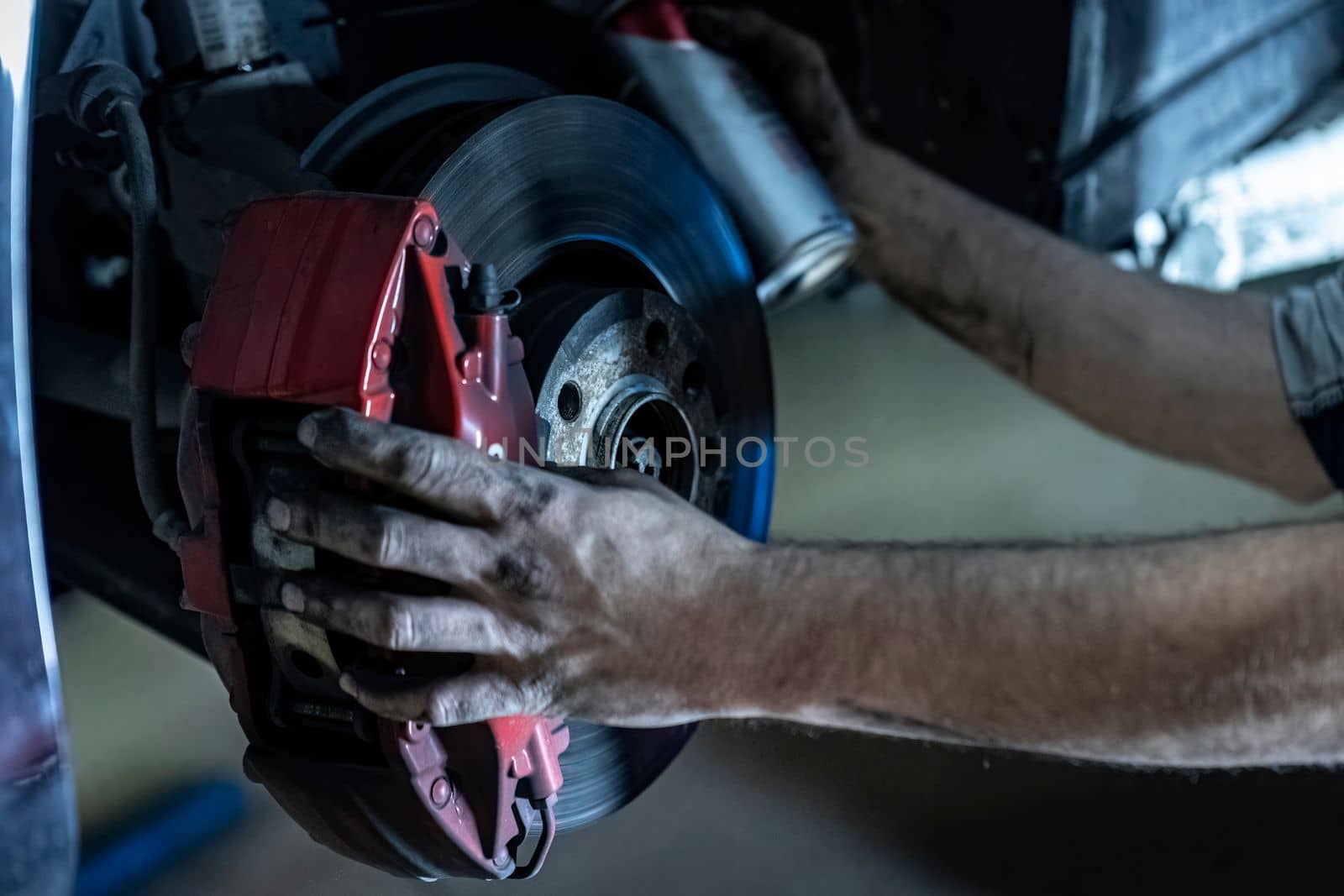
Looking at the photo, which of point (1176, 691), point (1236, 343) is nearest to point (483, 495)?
point (1176, 691)

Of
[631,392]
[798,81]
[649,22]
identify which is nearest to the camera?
[631,392]

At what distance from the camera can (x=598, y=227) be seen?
800 mm

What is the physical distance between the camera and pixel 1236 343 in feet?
3.67

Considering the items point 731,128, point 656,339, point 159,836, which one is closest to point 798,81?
point 731,128

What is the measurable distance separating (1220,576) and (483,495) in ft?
1.38

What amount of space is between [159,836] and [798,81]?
0.93 m

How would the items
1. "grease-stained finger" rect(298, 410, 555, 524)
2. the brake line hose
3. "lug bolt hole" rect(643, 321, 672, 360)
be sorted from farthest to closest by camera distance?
"lug bolt hole" rect(643, 321, 672, 360) < the brake line hose < "grease-stained finger" rect(298, 410, 555, 524)

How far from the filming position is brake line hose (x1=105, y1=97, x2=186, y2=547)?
667 millimetres

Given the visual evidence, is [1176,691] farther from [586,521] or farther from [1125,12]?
[1125,12]

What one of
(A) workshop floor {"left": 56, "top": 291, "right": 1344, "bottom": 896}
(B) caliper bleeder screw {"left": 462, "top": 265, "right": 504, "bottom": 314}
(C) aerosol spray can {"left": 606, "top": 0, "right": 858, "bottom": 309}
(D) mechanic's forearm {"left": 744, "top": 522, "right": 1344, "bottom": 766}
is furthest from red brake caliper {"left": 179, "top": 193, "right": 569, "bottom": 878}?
(C) aerosol spray can {"left": 606, "top": 0, "right": 858, "bottom": 309}

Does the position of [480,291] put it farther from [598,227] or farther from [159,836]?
[159,836]

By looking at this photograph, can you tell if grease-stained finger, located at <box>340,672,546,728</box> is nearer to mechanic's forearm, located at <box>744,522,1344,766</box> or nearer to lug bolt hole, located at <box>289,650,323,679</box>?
lug bolt hole, located at <box>289,650,323,679</box>

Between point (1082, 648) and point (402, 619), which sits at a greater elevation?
point (402, 619)

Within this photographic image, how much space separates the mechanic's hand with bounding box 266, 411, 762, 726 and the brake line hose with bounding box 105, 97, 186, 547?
13cm
